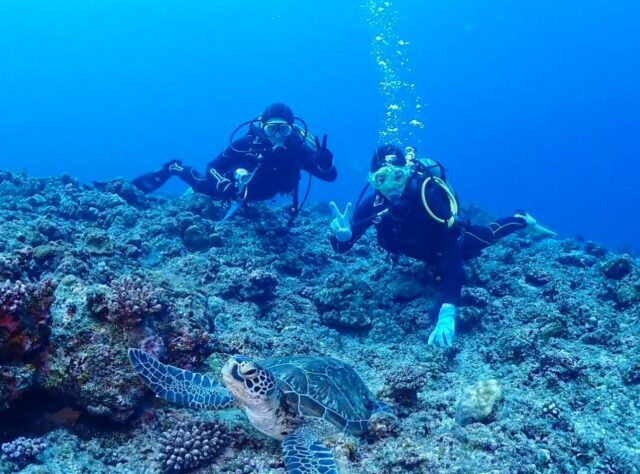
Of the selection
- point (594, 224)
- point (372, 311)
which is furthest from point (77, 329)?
point (594, 224)

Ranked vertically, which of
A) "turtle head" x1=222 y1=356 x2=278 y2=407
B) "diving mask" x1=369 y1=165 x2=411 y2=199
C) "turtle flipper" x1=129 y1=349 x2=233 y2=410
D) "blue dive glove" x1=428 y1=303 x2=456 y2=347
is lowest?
"turtle flipper" x1=129 y1=349 x2=233 y2=410

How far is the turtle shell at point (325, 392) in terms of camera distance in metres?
3.73

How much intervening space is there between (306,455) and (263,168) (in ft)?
24.8

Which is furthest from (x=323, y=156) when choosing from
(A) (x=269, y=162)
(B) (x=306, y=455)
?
(B) (x=306, y=455)

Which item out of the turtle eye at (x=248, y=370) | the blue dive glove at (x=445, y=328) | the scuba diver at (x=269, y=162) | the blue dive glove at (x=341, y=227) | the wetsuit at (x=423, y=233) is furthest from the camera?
the scuba diver at (x=269, y=162)

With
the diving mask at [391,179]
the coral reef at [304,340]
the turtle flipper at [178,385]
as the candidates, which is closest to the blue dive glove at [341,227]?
the diving mask at [391,179]

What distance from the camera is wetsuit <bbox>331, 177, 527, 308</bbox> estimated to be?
7.14m

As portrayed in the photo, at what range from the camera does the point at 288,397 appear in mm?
3684

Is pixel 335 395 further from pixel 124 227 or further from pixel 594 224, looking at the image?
pixel 594 224

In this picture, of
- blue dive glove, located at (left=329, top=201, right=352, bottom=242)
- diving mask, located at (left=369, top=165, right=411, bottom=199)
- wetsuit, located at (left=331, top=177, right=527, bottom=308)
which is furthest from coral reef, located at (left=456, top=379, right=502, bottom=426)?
blue dive glove, located at (left=329, top=201, right=352, bottom=242)

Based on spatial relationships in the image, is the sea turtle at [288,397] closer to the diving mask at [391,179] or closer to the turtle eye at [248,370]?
the turtle eye at [248,370]

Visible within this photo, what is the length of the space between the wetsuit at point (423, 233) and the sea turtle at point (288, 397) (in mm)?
3276

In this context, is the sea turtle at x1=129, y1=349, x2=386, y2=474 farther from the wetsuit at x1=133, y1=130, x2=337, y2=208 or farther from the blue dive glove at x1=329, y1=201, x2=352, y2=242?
the wetsuit at x1=133, y1=130, x2=337, y2=208

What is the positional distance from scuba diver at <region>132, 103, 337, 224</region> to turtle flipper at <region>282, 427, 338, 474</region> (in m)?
7.18
